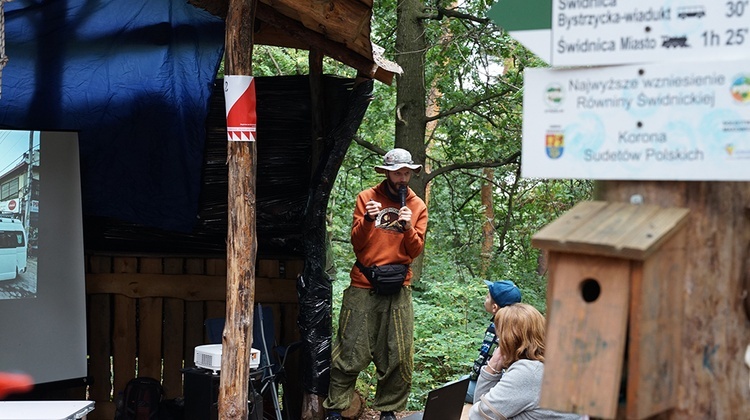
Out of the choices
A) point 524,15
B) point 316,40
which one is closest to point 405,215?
point 316,40

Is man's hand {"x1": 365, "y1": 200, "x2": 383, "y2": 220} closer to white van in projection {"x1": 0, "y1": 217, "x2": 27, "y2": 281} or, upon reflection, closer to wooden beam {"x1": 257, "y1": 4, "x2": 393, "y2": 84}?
wooden beam {"x1": 257, "y1": 4, "x2": 393, "y2": 84}

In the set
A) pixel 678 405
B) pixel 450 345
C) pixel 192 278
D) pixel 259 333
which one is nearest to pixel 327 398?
pixel 259 333

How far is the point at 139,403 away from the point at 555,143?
15.2 feet

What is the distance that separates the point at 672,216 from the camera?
163 cm

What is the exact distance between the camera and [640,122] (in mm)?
1656

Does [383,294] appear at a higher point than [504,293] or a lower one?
lower

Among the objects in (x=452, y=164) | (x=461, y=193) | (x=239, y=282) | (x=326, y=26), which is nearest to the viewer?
(x=239, y=282)

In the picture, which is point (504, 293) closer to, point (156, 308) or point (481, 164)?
point (156, 308)

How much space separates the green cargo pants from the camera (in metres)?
5.68

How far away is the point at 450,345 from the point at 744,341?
7161 mm

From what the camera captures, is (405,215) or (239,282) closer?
(239,282)

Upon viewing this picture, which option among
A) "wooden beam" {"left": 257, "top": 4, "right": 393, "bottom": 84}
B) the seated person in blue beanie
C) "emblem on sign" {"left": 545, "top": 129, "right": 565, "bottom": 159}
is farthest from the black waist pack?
"emblem on sign" {"left": 545, "top": 129, "right": 565, "bottom": 159}

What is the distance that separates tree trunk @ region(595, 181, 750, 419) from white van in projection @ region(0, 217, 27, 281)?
4.72 metres

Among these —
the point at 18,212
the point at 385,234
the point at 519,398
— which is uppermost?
the point at 18,212
